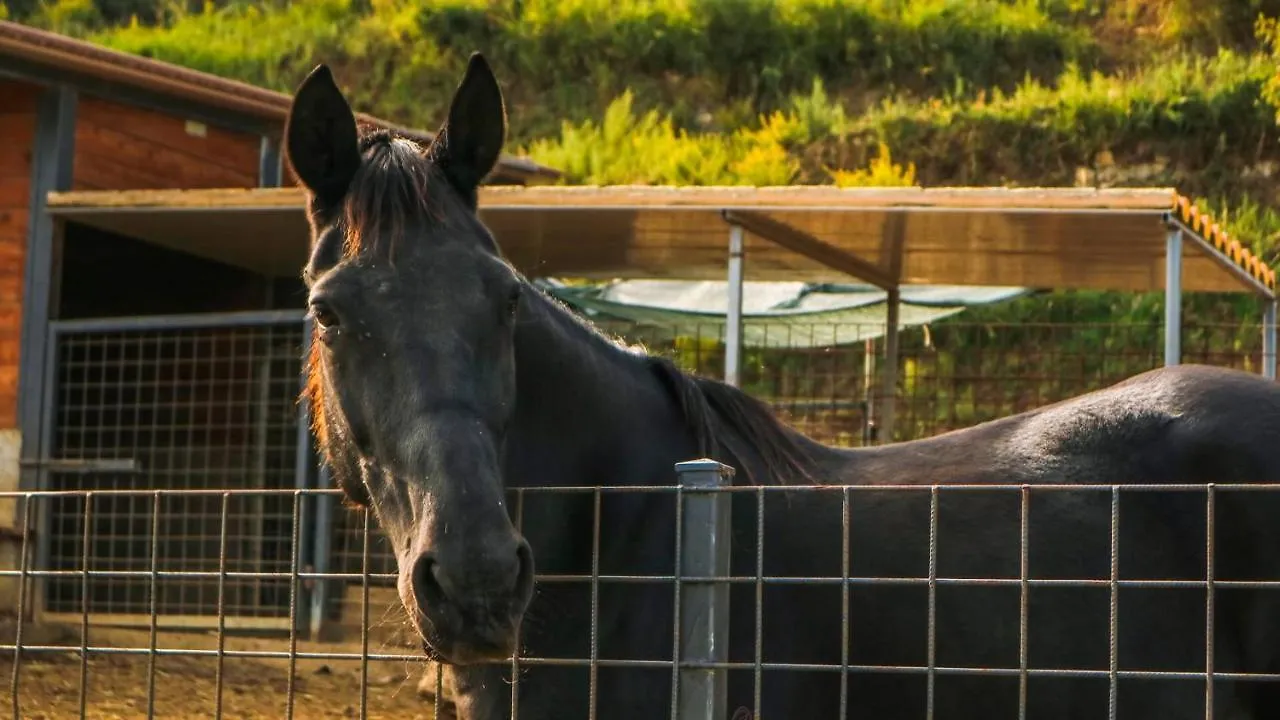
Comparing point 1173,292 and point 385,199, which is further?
point 1173,292

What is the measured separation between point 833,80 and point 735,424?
65.7 ft

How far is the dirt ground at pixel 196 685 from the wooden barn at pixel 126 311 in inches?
17.3

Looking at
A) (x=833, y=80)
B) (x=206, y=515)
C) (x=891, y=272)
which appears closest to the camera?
(x=206, y=515)

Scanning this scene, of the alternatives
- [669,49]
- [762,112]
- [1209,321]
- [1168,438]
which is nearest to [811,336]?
[1209,321]

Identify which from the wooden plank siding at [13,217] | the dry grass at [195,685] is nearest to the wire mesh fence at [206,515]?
the dry grass at [195,685]

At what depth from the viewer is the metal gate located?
35.3ft

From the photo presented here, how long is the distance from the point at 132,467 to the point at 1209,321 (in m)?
9.96

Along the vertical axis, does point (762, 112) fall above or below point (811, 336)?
above

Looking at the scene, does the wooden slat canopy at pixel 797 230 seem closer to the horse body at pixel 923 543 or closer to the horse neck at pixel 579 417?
the horse body at pixel 923 543

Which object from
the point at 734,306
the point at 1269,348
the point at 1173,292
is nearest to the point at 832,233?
the point at 734,306

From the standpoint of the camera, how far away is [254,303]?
42.2 ft

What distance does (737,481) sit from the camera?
4074 millimetres

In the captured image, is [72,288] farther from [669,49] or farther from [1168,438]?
[669,49]

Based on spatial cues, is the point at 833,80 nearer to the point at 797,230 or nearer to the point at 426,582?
the point at 797,230
